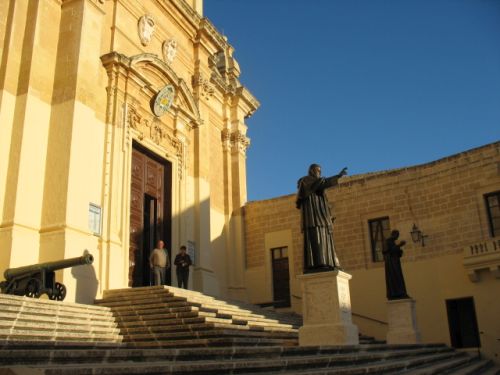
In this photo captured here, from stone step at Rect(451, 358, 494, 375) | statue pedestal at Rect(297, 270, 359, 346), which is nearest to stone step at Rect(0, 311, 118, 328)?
statue pedestal at Rect(297, 270, 359, 346)

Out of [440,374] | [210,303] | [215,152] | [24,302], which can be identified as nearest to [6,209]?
[24,302]

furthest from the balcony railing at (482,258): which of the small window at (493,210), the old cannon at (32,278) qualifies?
the old cannon at (32,278)

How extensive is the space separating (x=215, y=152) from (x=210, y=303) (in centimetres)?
912

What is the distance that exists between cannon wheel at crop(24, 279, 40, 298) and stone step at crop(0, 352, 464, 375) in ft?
16.7

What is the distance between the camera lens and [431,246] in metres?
16.0

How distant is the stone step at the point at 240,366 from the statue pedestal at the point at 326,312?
2.62 feet

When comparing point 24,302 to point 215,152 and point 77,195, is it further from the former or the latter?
point 215,152

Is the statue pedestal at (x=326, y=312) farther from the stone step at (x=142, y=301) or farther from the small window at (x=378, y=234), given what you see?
the small window at (x=378, y=234)

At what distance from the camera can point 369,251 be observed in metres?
17.2

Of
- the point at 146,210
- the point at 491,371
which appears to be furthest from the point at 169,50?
the point at 491,371

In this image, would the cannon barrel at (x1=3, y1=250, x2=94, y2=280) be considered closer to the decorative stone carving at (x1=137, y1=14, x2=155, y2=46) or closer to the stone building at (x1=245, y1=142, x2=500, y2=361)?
the decorative stone carving at (x1=137, y1=14, x2=155, y2=46)

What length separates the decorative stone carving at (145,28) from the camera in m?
15.8

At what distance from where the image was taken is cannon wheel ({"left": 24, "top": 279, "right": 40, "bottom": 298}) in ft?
32.1

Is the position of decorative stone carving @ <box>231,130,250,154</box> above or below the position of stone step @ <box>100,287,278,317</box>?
above
